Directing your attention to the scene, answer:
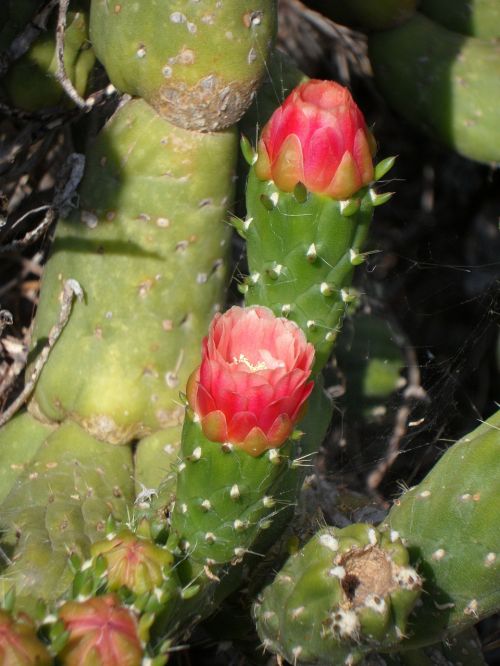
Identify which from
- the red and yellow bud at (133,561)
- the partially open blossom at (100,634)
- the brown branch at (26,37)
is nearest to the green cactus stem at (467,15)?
the brown branch at (26,37)

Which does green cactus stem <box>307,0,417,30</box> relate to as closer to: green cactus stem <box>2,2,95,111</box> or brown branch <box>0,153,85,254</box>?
green cactus stem <box>2,2,95,111</box>

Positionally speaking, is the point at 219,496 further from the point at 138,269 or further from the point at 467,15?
the point at 467,15

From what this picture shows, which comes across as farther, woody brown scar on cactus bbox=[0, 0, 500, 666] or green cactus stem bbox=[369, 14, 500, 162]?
green cactus stem bbox=[369, 14, 500, 162]

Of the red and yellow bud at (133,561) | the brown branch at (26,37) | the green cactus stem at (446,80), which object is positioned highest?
the brown branch at (26,37)

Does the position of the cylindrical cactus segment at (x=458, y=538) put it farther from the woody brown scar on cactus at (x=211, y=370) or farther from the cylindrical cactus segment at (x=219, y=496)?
the cylindrical cactus segment at (x=219, y=496)

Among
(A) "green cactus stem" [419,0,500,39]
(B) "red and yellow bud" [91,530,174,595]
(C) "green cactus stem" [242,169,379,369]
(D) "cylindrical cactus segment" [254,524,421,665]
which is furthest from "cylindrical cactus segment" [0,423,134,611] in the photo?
(A) "green cactus stem" [419,0,500,39]

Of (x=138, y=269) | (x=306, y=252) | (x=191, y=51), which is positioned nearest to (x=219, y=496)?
(x=306, y=252)
